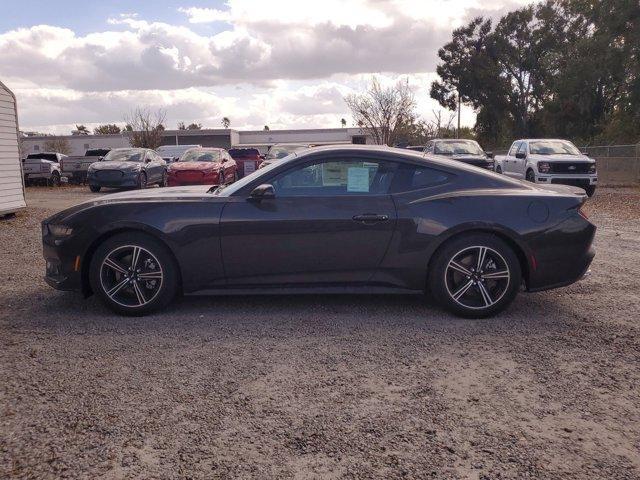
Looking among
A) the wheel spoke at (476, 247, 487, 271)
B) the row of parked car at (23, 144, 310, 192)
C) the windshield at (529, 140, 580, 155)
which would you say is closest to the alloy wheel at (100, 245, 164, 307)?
the wheel spoke at (476, 247, 487, 271)

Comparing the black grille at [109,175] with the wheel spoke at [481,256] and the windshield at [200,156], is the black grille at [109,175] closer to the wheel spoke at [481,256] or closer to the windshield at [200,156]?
the windshield at [200,156]

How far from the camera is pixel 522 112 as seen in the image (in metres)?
45.6

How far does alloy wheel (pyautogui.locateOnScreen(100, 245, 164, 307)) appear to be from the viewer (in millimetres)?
5098

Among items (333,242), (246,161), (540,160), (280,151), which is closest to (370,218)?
(333,242)

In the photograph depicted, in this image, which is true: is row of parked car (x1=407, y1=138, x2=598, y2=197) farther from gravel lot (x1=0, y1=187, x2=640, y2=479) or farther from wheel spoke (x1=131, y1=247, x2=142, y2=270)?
wheel spoke (x1=131, y1=247, x2=142, y2=270)

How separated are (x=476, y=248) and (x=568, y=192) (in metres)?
1.10

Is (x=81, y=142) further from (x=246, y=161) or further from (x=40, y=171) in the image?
(x=246, y=161)

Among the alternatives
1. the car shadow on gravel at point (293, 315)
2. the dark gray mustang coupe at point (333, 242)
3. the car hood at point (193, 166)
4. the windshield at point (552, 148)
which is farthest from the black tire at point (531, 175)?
the dark gray mustang coupe at point (333, 242)

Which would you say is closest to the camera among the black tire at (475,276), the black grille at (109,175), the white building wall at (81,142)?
the black tire at (475,276)

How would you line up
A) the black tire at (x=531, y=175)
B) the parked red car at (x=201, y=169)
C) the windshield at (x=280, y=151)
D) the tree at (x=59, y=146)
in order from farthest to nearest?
the tree at (x=59, y=146), the windshield at (x=280, y=151), the parked red car at (x=201, y=169), the black tire at (x=531, y=175)

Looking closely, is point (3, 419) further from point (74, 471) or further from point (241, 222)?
point (241, 222)

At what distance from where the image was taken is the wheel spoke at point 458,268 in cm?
504

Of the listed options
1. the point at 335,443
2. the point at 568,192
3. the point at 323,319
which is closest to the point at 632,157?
the point at 568,192

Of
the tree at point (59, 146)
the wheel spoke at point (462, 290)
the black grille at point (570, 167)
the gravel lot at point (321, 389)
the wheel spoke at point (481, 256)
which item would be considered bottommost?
the gravel lot at point (321, 389)
